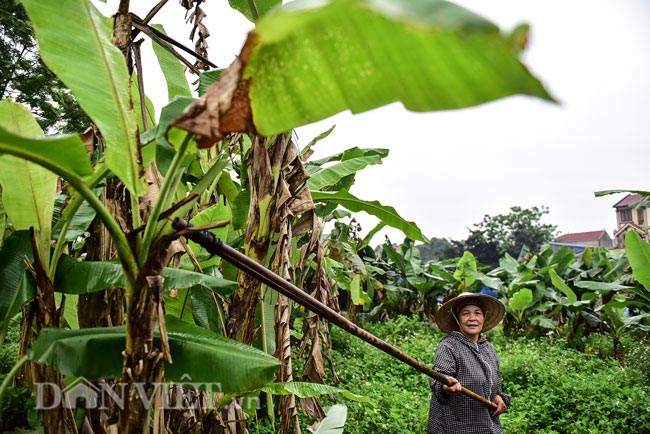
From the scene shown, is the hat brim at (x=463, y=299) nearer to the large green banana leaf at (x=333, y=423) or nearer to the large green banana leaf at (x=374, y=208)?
the large green banana leaf at (x=374, y=208)

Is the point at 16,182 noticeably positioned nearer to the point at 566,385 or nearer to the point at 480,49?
the point at 480,49

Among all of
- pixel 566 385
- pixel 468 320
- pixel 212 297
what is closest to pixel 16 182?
pixel 212 297

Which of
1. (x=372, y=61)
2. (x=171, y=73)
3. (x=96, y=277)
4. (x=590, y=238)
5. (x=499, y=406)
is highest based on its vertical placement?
(x=171, y=73)

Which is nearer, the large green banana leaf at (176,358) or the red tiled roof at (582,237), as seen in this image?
the large green banana leaf at (176,358)

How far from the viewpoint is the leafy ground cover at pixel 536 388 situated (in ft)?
11.8

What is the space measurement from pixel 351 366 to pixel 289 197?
12.5ft

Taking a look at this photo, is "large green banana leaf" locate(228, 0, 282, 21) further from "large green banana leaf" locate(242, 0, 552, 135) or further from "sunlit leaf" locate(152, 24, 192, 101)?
"large green banana leaf" locate(242, 0, 552, 135)

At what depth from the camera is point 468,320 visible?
262 cm

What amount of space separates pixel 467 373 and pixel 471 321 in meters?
0.27

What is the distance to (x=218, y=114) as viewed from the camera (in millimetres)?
752

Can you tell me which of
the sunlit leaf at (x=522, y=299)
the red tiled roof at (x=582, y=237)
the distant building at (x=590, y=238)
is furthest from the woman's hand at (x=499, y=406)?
the red tiled roof at (x=582, y=237)

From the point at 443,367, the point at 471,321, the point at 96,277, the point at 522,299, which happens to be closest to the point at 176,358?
the point at 96,277

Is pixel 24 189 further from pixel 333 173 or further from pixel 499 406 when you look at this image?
pixel 499 406

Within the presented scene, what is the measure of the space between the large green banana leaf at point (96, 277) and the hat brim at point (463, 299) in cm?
166
